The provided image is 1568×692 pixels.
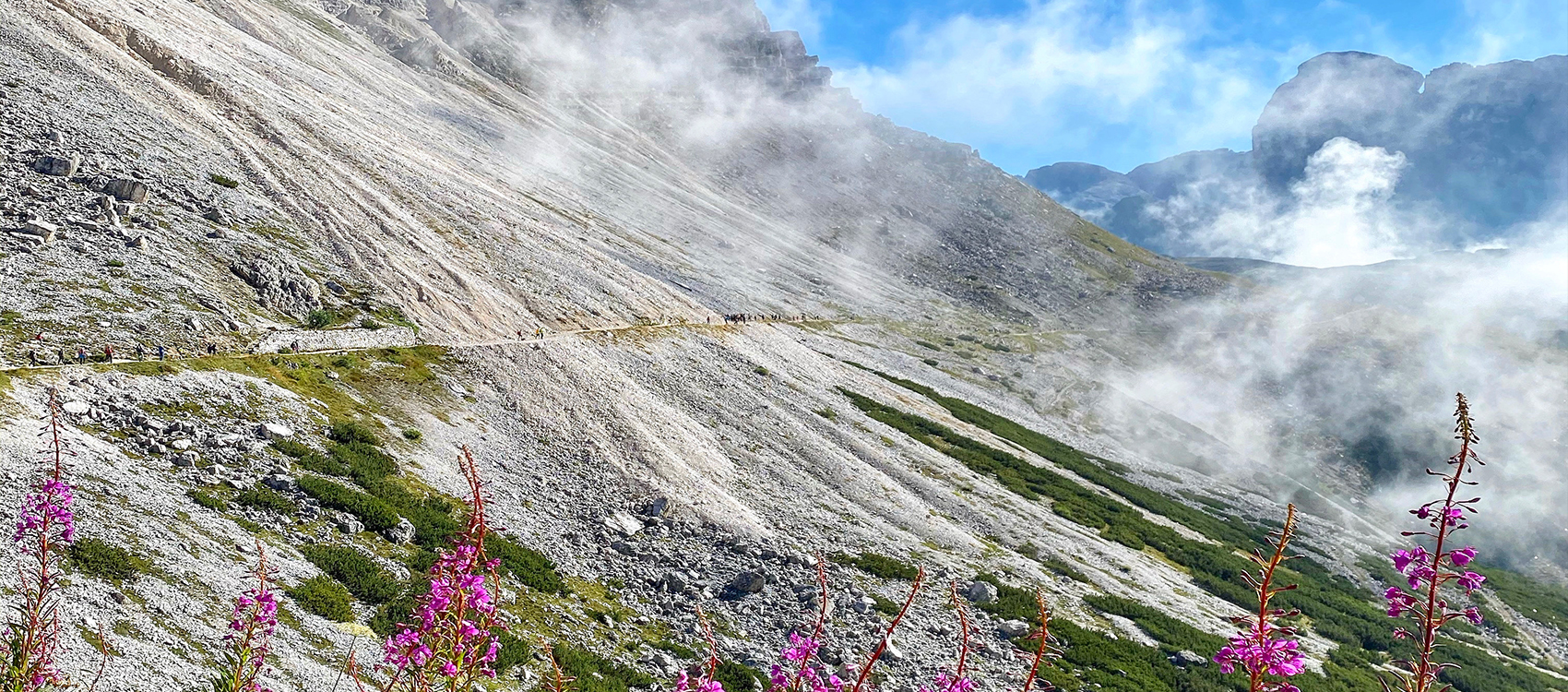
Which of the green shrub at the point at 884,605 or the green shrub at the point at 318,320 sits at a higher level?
the green shrub at the point at 884,605

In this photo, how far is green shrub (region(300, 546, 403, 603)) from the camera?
20.1 metres

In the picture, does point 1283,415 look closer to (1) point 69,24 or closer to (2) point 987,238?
(2) point 987,238

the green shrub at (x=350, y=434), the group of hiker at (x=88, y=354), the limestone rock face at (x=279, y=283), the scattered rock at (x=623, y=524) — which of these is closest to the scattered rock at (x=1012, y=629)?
the scattered rock at (x=623, y=524)

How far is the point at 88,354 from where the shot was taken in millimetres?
29156

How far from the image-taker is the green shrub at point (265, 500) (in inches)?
884

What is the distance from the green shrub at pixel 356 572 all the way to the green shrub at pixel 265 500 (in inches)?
93.3

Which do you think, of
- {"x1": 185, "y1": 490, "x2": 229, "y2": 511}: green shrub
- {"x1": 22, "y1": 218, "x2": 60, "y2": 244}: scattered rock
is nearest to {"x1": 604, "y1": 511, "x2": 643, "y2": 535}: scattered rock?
{"x1": 185, "y1": 490, "x2": 229, "y2": 511}: green shrub

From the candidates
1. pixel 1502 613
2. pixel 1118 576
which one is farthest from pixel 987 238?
pixel 1118 576

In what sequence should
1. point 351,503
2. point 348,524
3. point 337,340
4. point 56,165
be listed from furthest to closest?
point 56,165 → point 337,340 → point 351,503 → point 348,524

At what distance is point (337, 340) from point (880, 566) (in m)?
29.1

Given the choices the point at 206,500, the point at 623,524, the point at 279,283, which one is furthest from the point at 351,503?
the point at 279,283

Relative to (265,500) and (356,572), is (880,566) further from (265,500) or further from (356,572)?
(265,500)

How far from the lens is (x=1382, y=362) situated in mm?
122562

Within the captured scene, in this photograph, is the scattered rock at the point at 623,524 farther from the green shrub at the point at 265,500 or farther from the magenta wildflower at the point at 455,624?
the magenta wildflower at the point at 455,624
